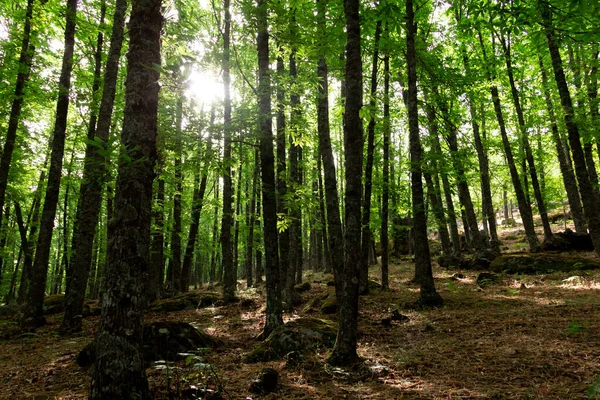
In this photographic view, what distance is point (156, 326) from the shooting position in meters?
7.04

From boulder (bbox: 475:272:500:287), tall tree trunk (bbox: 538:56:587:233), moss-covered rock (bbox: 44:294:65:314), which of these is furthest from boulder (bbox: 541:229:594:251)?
moss-covered rock (bbox: 44:294:65:314)

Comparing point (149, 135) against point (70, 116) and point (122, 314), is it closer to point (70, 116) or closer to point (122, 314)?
point (122, 314)

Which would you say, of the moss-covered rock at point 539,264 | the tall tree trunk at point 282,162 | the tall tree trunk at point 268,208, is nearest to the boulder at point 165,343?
the tall tree trunk at point 268,208

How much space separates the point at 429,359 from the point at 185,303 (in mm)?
11728

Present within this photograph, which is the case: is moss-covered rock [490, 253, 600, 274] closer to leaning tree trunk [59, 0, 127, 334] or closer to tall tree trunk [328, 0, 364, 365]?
tall tree trunk [328, 0, 364, 365]

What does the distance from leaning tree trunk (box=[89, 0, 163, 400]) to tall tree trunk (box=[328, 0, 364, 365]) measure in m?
2.99

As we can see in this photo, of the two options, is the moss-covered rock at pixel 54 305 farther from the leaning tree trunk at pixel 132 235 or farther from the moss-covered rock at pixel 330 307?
the leaning tree trunk at pixel 132 235

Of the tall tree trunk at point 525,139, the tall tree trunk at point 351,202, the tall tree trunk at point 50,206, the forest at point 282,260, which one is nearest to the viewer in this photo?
the forest at point 282,260

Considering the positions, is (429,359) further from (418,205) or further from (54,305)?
(54,305)

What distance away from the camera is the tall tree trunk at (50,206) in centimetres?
1068

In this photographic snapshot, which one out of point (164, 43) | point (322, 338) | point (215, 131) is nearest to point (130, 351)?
point (322, 338)

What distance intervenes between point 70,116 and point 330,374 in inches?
930

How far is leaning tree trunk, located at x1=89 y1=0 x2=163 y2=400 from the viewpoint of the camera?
3814 millimetres

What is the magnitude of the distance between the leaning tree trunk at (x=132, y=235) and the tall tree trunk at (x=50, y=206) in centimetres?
828
